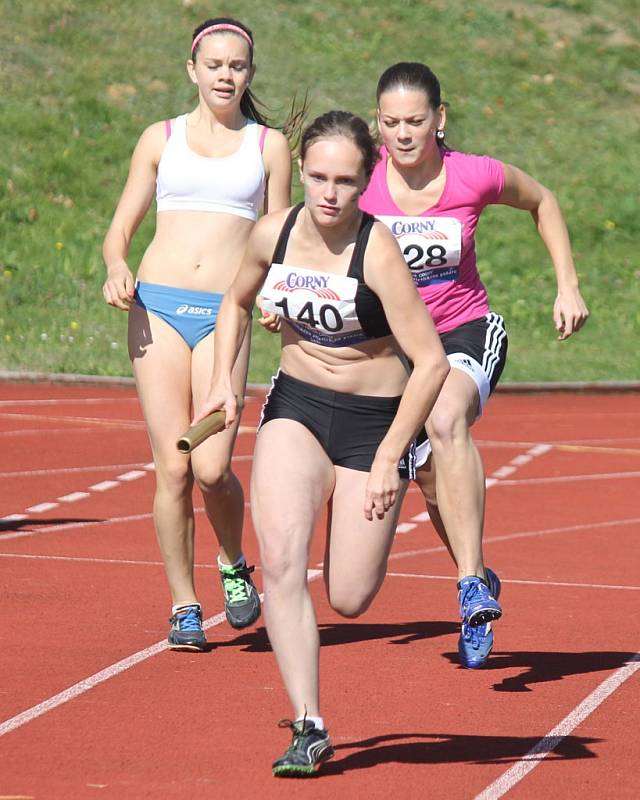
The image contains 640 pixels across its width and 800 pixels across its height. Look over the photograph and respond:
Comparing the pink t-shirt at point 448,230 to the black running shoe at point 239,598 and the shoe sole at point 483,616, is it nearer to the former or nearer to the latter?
the shoe sole at point 483,616

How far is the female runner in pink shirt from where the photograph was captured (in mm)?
7047

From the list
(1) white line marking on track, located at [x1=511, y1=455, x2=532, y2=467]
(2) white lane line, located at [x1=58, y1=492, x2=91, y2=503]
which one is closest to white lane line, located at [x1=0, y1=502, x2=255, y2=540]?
(2) white lane line, located at [x1=58, y1=492, x2=91, y2=503]

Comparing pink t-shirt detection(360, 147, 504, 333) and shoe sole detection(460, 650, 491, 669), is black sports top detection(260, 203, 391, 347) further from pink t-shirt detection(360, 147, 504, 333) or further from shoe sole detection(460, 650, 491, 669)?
shoe sole detection(460, 650, 491, 669)

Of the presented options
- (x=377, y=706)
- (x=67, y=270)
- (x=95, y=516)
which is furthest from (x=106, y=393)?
(x=377, y=706)

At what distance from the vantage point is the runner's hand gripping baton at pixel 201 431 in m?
5.23

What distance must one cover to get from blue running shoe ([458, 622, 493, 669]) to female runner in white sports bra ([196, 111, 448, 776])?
109cm

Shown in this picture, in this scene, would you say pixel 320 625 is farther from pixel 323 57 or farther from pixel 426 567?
pixel 323 57

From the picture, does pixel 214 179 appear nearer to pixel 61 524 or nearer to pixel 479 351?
pixel 479 351

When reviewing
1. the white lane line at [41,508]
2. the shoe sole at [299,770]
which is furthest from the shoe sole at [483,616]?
the white lane line at [41,508]

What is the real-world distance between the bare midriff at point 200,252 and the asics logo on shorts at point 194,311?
0.08 metres

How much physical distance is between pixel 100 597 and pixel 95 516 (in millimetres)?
2772

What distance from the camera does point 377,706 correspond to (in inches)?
254

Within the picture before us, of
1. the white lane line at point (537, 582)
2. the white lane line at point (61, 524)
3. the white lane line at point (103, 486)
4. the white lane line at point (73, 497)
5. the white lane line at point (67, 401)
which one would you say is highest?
the white lane line at point (537, 582)

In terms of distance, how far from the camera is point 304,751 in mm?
5324
